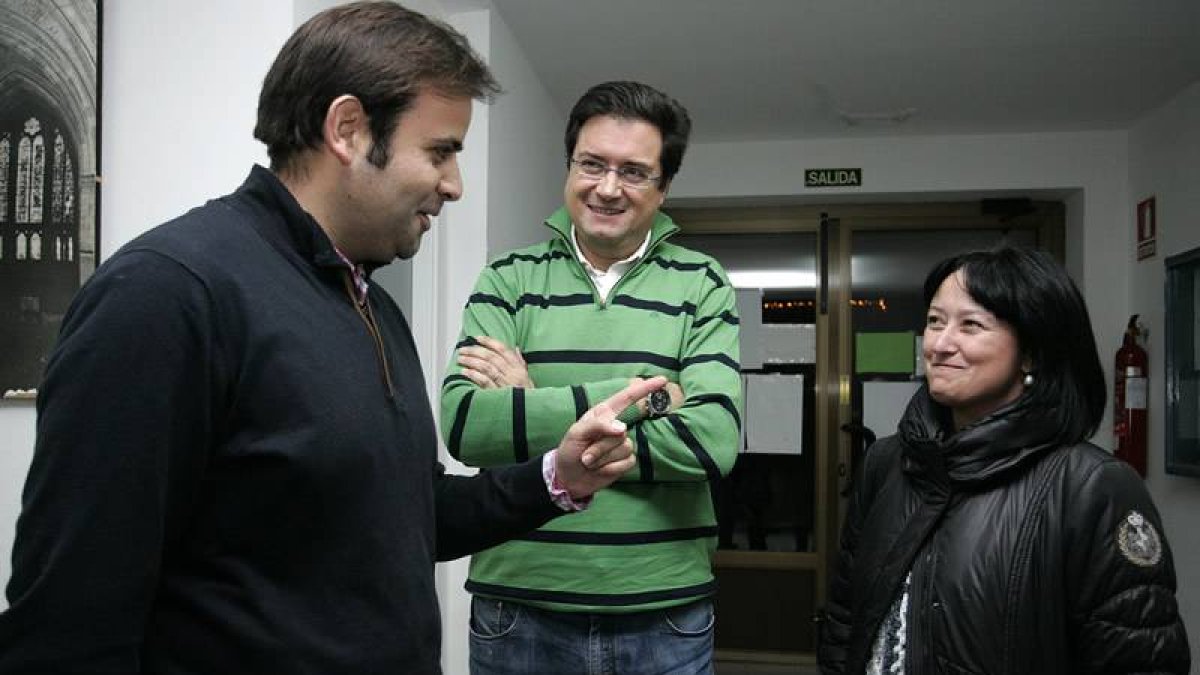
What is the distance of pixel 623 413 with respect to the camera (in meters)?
1.43

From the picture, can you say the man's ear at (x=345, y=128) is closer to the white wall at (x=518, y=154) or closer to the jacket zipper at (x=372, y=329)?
the jacket zipper at (x=372, y=329)

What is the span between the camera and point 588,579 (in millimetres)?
1409

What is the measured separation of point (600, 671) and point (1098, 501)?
32.4 inches

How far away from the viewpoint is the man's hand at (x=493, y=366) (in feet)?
4.91

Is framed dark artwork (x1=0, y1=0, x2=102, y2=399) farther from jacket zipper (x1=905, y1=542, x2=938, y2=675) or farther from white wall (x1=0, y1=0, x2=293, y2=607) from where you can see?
jacket zipper (x1=905, y1=542, x2=938, y2=675)

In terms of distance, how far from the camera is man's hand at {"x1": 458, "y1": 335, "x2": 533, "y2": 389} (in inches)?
59.0

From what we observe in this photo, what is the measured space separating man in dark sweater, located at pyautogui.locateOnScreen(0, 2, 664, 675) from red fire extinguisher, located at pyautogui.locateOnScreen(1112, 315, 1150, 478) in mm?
→ 3844

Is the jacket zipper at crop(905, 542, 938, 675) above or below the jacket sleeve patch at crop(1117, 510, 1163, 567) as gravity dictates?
below

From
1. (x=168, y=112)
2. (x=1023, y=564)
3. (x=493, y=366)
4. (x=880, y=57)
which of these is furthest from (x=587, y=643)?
(x=880, y=57)

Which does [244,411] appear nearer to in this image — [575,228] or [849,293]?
[575,228]

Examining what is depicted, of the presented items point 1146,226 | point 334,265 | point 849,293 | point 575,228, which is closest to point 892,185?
point 849,293

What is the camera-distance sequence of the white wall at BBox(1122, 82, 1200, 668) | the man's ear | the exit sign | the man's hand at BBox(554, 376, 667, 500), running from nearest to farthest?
the man's ear, the man's hand at BBox(554, 376, 667, 500), the white wall at BBox(1122, 82, 1200, 668), the exit sign

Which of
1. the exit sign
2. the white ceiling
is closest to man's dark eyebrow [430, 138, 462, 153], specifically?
the white ceiling

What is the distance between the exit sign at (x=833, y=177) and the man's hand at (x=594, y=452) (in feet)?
12.5
